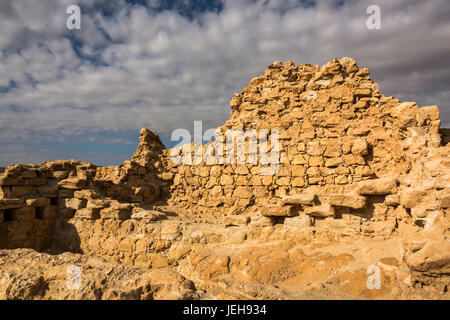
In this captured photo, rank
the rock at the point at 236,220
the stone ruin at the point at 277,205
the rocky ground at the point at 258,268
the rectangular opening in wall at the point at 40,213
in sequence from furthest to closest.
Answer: the rectangular opening in wall at the point at 40,213 → the rock at the point at 236,220 → the stone ruin at the point at 277,205 → the rocky ground at the point at 258,268

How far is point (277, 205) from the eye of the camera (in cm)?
555

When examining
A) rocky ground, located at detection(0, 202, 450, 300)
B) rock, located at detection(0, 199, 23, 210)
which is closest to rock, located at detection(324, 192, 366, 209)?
rocky ground, located at detection(0, 202, 450, 300)

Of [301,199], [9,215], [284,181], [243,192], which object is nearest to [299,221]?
[301,199]

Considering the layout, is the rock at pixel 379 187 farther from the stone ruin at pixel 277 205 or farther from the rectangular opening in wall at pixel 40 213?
the rectangular opening in wall at pixel 40 213

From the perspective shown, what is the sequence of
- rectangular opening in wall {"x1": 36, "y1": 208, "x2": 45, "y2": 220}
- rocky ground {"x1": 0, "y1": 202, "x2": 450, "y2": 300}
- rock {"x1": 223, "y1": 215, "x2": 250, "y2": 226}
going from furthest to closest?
1. rectangular opening in wall {"x1": 36, "y1": 208, "x2": 45, "y2": 220}
2. rock {"x1": 223, "y1": 215, "x2": 250, "y2": 226}
3. rocky ground {"x1": 0, "y1": 202, "x2": 450, "y2": 300}

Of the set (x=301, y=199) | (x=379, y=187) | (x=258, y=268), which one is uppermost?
(x=379, y=187)

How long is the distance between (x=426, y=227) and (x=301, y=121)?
3781 mm

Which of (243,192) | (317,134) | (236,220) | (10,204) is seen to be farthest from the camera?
(243,192)

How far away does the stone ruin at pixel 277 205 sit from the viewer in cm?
379

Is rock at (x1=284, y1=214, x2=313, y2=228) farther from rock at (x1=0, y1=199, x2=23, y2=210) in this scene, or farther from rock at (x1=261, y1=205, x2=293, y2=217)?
rock at (x1=0, y1=199, x2=23, y2=210)

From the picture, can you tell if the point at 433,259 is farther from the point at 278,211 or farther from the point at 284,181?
the point at 284,181

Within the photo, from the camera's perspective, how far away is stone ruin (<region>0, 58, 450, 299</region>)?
379cm

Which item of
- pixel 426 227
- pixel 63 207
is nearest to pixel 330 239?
pixel 426 227

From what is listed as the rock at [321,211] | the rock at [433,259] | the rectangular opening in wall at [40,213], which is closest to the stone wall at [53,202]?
the rectangular opening in wall at [40,213]
